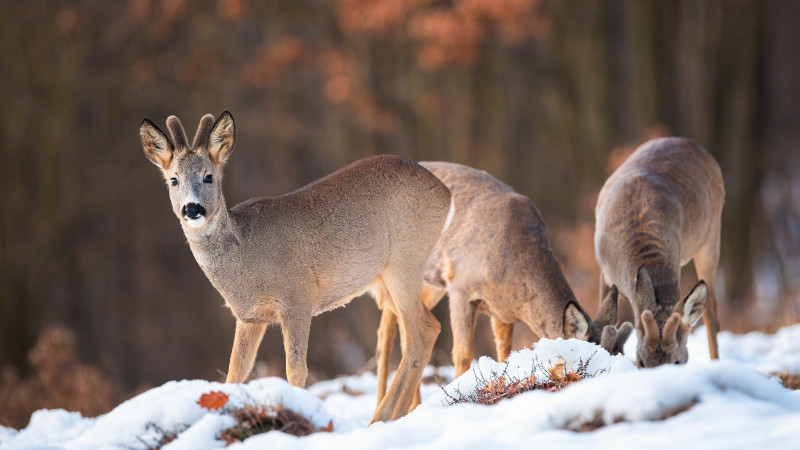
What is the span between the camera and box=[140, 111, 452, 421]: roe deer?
22.2ft

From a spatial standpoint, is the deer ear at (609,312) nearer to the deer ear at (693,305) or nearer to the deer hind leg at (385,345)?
the deer ear at (693,305)

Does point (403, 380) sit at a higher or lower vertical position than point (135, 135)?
lower

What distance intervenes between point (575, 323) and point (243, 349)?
2.43m

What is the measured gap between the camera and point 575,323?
7.75m

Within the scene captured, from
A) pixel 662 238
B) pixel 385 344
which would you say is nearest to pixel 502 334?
pixel 385 344

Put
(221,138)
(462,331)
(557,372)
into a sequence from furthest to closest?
(462,331), (221,138), (557,372)

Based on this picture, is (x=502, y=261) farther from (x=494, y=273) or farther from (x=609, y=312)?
(x=609, y=312)

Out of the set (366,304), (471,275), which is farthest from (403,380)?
(366,304)

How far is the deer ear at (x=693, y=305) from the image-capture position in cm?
747

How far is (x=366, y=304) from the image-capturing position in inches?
752

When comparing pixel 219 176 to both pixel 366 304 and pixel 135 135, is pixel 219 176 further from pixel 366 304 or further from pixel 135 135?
pixel 135 135

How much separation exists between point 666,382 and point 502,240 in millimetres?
4044

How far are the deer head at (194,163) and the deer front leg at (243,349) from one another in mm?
773

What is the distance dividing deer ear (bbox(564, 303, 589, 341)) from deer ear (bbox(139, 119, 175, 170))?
3050mm
